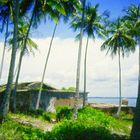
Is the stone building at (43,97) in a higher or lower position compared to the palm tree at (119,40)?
lower

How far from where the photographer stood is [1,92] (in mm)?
36125

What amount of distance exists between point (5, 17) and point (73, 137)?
1806 cm

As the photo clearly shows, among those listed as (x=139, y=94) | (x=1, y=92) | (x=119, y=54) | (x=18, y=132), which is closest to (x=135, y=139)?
(x=139, y=94)

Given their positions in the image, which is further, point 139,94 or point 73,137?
point 73,137

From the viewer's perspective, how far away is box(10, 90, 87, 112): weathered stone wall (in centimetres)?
3616

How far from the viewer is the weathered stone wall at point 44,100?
36156 mm

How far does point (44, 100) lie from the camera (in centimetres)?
3784

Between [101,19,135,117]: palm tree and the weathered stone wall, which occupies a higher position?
[101,19,135,117]: palm tree

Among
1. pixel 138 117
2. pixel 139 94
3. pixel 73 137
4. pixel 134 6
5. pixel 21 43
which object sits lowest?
pixel 73 137

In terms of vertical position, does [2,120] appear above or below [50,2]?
below

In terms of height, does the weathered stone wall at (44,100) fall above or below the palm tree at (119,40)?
below

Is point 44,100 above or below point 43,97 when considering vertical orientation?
below

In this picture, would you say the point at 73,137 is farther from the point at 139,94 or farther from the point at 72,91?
the point at 72,91

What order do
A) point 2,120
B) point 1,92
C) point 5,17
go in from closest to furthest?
point 2,120
point 5,17
point 1,92
